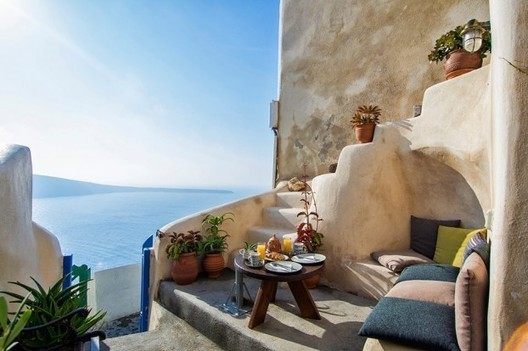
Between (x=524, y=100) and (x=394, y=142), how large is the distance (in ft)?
7.21

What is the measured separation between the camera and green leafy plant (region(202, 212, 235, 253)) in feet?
11.8

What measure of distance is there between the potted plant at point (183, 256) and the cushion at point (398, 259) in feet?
7.31

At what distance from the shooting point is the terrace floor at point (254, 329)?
82.7 inches

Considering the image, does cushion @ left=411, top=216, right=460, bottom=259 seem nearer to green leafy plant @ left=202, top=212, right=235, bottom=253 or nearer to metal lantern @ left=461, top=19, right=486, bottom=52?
metal lantern @ left=461, top=19, right=486, bottom=52

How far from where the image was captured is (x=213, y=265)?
11.4 ft

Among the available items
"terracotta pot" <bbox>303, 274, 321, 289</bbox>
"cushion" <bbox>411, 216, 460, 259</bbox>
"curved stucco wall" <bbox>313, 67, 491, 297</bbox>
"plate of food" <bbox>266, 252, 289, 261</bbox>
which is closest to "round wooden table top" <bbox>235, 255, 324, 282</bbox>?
"plate of food" <bbox>266, 252, 289, 261</bbox>

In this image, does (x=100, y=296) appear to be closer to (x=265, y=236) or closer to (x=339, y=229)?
(x=265, y=236)

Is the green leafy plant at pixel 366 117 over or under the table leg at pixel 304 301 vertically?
over

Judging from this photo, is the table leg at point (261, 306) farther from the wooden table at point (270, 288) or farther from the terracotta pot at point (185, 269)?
the terracotta pot at point (185, 269)

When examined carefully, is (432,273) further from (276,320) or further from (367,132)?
(367,132)

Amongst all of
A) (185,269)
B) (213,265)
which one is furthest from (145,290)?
(213,265)

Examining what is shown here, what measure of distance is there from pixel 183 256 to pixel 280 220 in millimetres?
1539

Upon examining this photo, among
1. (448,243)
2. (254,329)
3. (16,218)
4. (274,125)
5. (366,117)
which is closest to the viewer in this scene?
(16,218)

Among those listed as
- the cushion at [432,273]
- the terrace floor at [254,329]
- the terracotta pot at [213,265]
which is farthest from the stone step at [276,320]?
the cushion at [432,273]
